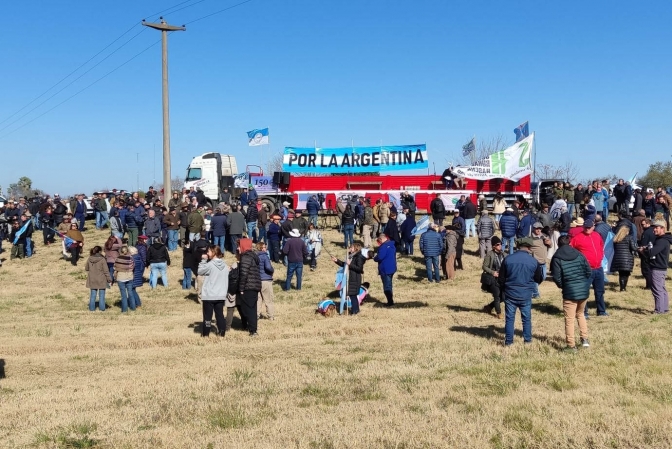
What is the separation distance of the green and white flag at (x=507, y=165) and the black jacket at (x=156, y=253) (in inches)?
646

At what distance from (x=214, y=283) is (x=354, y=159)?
20.9 meters

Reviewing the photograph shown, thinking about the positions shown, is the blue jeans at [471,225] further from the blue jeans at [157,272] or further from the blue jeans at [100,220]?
the blue jeans at [100,220]

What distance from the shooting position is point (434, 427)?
24.5ft

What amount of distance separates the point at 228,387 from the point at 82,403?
6.43 ft

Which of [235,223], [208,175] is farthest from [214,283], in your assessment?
[208,175]

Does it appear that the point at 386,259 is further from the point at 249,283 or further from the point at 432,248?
the point at 249,283

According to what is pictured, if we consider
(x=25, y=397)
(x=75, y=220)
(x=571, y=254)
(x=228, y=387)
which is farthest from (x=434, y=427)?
(x=75, y=220)

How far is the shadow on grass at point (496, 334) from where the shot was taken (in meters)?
11.5

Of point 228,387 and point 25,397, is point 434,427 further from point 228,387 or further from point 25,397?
point 25,397

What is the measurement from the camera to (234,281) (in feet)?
43.9

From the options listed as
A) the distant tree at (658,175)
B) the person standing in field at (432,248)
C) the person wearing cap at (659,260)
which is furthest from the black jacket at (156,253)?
the distant tree at (658,175)

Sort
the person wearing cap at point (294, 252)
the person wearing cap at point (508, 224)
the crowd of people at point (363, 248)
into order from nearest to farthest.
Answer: the crowd of people at point (363, 248), the person wearing cap at point (294, 252), the person wearing cap at point (508, 224)

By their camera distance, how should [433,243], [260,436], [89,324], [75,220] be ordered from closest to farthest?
[260,436]
[89,324]
[433,243]
[75,220]

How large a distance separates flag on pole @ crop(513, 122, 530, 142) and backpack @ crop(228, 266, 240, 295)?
21772mm
